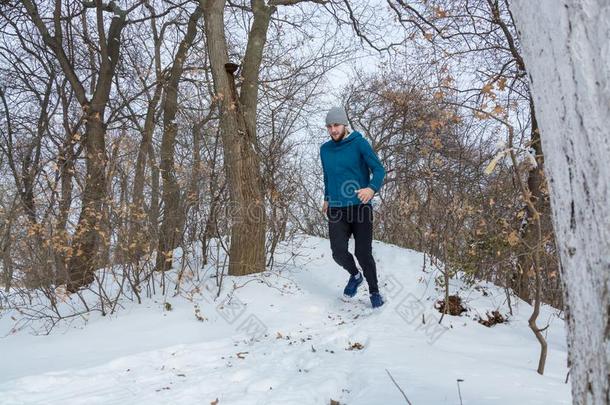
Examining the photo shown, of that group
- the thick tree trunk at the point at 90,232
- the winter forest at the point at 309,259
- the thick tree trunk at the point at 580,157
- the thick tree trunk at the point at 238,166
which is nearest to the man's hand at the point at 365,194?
the winter forest at the point at 309,259

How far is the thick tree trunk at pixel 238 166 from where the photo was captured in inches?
196

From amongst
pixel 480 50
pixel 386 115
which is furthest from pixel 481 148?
pixel 386 115

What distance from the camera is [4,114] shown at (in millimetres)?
10664

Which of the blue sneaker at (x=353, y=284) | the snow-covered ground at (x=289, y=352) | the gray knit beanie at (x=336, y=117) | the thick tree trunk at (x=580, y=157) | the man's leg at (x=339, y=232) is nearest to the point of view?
the thick tree trunk at (x=580, y=157)

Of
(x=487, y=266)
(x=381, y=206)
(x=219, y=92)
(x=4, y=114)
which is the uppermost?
(x=4, y=114)

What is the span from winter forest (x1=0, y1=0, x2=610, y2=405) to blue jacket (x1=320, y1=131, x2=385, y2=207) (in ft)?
0.07

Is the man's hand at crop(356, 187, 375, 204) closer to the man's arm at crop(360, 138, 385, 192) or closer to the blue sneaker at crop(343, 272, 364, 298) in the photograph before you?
the man's arm at crop(360, 138, 385, 192)

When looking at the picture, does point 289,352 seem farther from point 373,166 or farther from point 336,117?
point 336,117

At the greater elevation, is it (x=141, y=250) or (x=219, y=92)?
(x=219, y=92)

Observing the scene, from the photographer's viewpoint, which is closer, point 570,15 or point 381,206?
point 570,15

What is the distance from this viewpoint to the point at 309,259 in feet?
19.5

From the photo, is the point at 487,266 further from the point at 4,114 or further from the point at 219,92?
the point at 4,114

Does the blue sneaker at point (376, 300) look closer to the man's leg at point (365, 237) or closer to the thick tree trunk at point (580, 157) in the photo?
the man's leg at point (365, 237)

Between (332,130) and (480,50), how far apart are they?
12.2 ft
